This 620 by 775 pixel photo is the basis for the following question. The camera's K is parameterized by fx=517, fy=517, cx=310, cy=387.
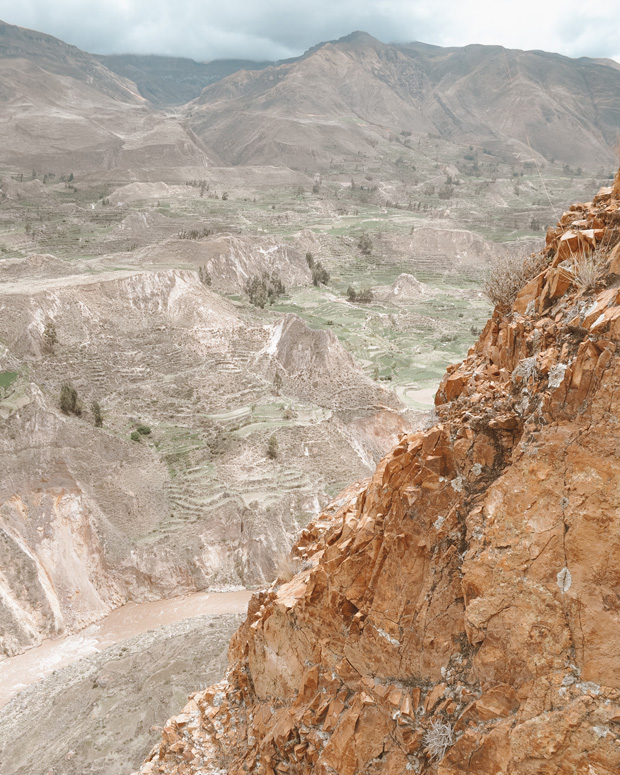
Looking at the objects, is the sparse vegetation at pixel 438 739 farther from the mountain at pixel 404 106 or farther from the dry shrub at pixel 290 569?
the mountain at pixel 404 106

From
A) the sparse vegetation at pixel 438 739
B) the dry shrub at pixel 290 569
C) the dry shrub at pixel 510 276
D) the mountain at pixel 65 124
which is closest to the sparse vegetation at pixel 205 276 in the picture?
the dry shrub at pixel 290 569

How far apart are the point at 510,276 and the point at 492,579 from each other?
149 inches

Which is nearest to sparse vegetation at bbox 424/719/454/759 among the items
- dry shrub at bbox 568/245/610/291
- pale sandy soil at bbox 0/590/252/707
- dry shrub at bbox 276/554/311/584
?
dry shrub at bbox 276/554/311/584

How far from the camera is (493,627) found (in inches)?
198

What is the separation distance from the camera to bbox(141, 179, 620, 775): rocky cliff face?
4484 millimetres

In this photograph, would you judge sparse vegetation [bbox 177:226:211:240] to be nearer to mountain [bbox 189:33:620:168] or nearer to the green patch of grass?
the green patch of grass

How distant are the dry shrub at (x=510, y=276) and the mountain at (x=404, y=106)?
12106cm

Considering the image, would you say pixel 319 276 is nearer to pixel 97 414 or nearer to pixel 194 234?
pixel 194 234

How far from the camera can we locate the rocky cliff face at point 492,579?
177 inches

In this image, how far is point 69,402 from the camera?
28.4 meters

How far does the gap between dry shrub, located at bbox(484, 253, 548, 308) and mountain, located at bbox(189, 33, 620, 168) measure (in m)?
121

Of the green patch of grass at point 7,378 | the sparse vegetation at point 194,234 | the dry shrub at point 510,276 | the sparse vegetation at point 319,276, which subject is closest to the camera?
the dry shrub at point 510,276

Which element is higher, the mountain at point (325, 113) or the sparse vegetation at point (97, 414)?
the mountain at point (325, 113)

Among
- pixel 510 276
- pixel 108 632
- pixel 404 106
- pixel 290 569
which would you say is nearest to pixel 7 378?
pixel 108 632
